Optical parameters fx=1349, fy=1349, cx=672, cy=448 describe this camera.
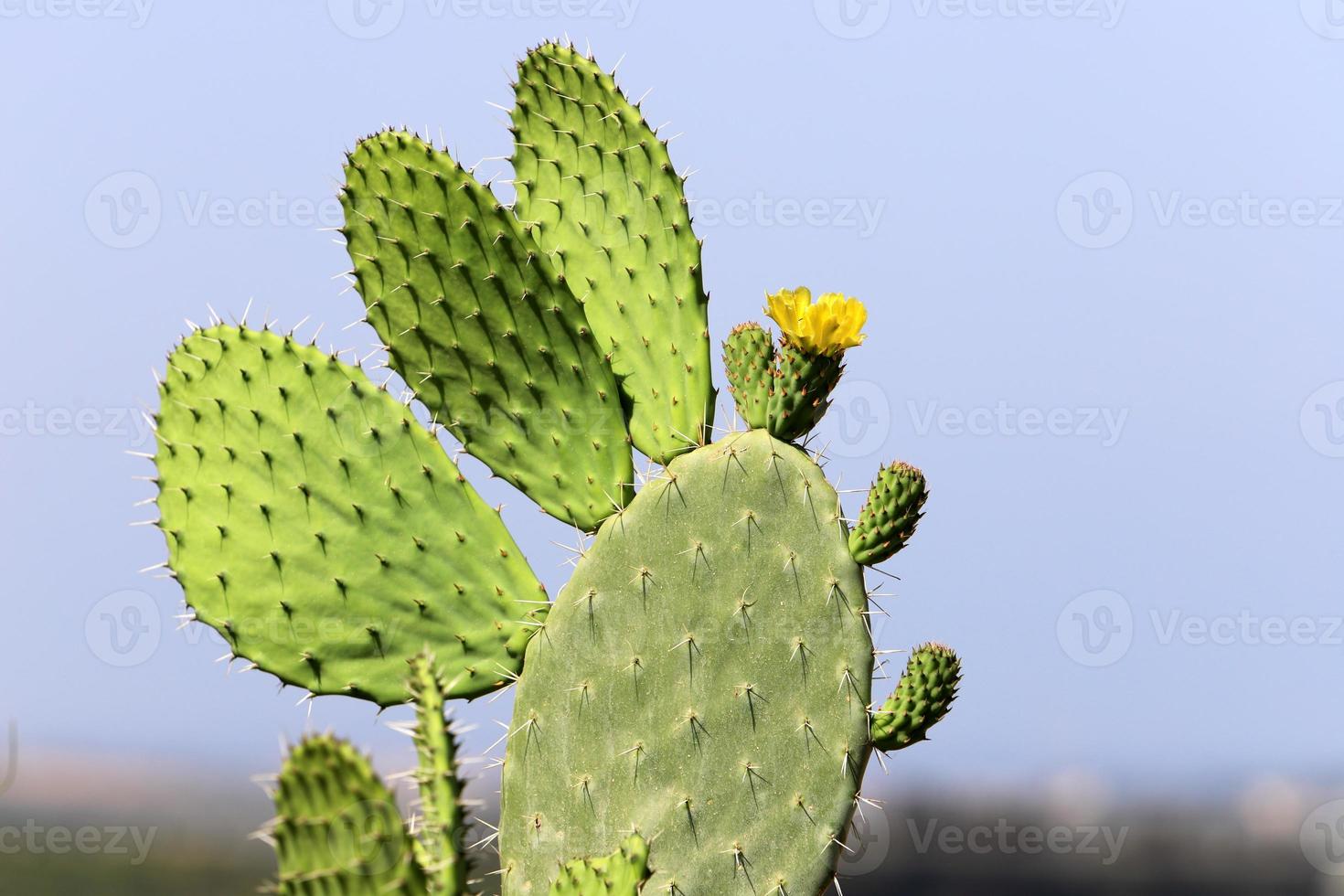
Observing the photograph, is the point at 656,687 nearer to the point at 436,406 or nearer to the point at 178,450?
the point at 436,406

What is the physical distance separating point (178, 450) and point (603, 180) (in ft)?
3.63

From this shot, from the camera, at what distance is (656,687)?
2.70 metres

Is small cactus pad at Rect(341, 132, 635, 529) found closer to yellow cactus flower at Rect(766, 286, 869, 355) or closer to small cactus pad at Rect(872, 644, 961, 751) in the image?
yellow cactus flower at Rect(766, 286, 869, 355)

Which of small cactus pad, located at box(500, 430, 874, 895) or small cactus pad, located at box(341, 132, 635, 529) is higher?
small cactus pad, located at box(341, 132, 635, 529)

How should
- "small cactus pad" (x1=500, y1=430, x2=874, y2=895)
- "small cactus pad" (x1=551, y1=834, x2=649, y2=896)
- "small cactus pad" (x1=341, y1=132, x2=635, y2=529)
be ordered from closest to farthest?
1. "small cactus pad" (x1=551, y1=834, x2=649, y2=896)
2. "small cactus pad" (x1=500, y1=430, x2=874, y2=895)
3. "small cactus pad" (x1=341, y1=132, x2=635, y2=529)

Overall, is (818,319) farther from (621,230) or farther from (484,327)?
(484,327)

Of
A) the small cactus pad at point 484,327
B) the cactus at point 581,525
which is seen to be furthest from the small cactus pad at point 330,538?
the small cactus pad at point 484,327

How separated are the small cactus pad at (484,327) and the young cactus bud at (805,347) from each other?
1.16 feet

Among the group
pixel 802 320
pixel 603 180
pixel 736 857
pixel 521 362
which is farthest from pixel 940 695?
pixel 603 180

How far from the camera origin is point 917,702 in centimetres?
278

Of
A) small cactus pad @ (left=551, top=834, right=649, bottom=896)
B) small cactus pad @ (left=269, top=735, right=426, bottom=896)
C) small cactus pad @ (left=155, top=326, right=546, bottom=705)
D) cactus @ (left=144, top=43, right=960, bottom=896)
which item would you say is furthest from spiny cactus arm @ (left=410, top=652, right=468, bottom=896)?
small cactus pad @ (left=155, top=326, right=546, bottom=705)

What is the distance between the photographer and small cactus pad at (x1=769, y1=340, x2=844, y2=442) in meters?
2.84

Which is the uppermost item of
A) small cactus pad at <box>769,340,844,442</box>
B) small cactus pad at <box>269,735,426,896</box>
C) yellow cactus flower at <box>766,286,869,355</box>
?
yellow cactus flower at <box>766,286,869,355</box>

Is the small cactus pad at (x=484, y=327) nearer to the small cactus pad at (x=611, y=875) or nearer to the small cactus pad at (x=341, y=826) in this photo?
the small cactus pad at (x=611, y=875)
